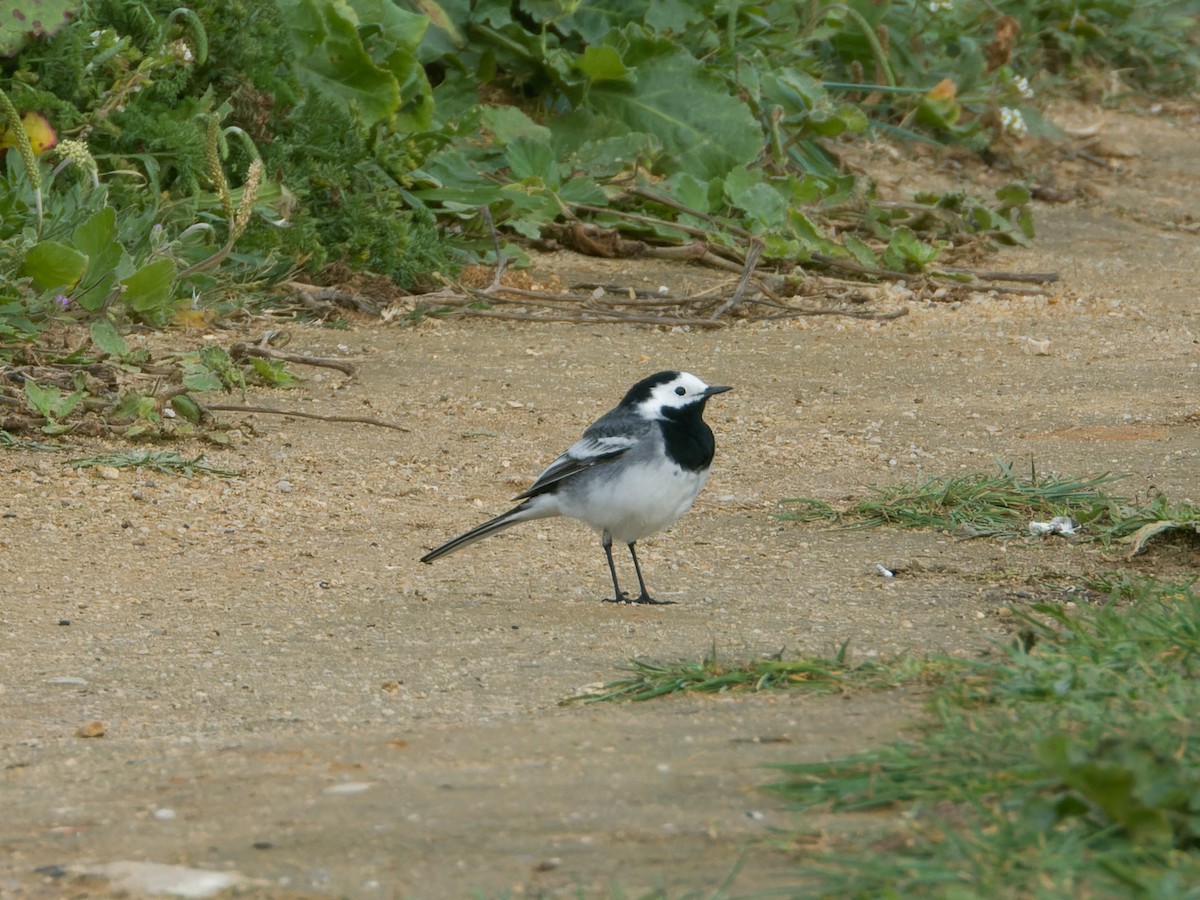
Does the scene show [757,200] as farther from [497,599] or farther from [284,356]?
[497,599]

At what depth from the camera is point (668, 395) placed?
5043 millimetres

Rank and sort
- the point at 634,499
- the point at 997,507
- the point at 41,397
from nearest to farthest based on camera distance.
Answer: the point at 634,499 < the point at 997,507 < the point at 41,397

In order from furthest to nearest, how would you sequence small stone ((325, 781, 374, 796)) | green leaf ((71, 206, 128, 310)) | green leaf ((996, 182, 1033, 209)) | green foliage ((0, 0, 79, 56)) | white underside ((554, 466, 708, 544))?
green leaf ((996, 182, 1033, 209)) → green foliage ((0, 0, 79, 56)) → green leaf ((71, 206, 128, 310)) → white underside ((554, 466, 708, 544)) → small stone ((325, 781, 374, 796))

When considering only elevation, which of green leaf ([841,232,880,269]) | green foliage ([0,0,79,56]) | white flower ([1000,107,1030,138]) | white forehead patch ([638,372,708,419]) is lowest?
green leaf ([841,232,880,269])

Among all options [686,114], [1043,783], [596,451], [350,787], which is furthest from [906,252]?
[1043,783]

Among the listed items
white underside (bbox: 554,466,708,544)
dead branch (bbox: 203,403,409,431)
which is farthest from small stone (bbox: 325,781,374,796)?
dead branch (bbox: 203,403,409,431)

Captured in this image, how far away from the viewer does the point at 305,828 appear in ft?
9.18

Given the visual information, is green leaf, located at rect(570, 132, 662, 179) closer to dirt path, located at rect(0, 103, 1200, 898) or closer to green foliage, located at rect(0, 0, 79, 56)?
dirt path, located at rect(0, 103, 1200, 898)

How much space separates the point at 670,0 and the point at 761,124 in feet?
3.25

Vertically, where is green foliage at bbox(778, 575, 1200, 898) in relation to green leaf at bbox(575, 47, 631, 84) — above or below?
below

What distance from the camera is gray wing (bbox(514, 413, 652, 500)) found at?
494cm

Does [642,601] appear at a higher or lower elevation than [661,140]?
lower

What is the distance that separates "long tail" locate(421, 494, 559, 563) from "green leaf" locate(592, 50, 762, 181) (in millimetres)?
5272

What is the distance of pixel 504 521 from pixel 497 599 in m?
0.29
